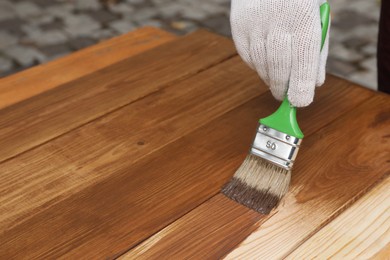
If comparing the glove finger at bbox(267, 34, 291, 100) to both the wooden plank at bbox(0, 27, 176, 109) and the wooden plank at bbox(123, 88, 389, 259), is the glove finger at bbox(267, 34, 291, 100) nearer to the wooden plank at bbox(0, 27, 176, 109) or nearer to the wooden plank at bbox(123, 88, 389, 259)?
the wooden plank at bbox(123, 88, 389, 259)

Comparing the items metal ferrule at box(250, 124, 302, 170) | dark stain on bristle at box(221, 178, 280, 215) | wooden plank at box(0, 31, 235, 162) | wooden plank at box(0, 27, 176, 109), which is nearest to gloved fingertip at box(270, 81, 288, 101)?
metal ferrule at box(250, 124, 302, 170)

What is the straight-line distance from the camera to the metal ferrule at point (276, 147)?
1.14 metres

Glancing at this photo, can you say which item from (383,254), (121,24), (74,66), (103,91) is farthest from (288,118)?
(121,24)

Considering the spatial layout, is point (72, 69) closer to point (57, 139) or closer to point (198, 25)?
point (57, 139)

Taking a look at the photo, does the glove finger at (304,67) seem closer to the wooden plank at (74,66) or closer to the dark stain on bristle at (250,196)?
the dark stain on bristle at (250,196)

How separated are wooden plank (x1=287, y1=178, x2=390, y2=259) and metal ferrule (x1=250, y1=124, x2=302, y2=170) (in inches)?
5.6

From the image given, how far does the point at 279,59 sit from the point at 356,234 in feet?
1.17

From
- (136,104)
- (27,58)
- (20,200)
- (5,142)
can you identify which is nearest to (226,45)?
(136,104)

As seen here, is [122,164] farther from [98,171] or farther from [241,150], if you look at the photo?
[241,150]

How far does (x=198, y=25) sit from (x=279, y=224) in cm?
237

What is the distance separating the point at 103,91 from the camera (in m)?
1.46

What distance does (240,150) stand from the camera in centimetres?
124

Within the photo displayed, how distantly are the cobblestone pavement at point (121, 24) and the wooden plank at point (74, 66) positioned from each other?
3.79 ft

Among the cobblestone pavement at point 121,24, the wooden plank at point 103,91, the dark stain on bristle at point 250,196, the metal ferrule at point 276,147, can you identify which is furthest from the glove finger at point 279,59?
the cobblestone pavement at point 121,24
